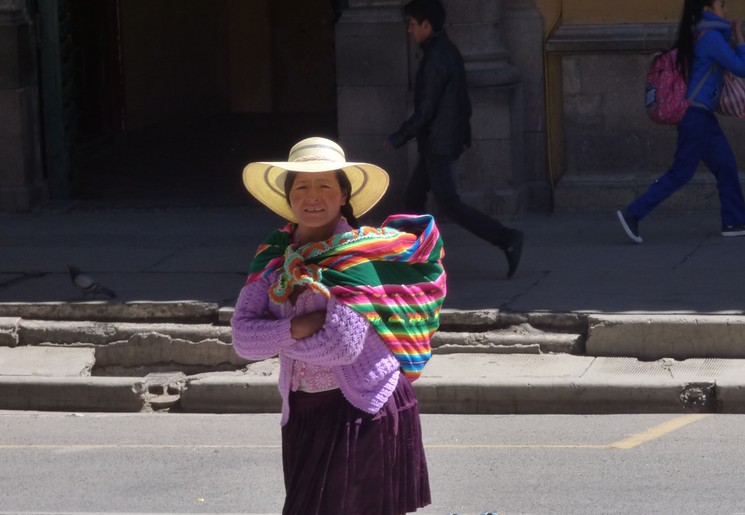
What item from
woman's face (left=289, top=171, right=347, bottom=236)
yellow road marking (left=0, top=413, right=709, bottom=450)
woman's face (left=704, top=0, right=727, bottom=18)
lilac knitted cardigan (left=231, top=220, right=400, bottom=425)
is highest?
woman's face (left=704, top=0, right=727, bottom=18)

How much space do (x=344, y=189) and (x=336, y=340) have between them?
53 centimetres

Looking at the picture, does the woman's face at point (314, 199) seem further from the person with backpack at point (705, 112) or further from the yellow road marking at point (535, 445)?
the person with backpack at point (705, 112)

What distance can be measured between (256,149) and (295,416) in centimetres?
1360

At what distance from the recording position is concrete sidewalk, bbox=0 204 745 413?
8.45 meters

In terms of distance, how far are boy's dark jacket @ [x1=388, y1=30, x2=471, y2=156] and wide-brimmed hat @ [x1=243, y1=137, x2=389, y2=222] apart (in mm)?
5572

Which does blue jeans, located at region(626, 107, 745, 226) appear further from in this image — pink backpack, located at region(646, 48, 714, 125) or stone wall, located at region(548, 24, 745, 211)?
stone wall, located at region(548, 24, 745, 211)

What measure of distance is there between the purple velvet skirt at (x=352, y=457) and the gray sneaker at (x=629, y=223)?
7207mm

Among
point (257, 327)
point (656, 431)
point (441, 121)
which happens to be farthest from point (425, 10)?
point (257, 327)

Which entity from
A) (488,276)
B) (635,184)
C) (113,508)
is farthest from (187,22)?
(113,508)

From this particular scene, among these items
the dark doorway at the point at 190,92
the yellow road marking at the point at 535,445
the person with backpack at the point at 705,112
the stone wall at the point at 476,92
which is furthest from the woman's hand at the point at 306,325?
the dark doorway at the point at 190,92

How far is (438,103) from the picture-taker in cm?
1070

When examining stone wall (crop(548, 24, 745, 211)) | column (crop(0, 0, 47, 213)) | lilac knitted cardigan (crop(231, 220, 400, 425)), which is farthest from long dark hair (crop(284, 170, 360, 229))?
column (crop(0, 0, 47, 213))

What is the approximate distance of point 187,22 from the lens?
71.8 feet

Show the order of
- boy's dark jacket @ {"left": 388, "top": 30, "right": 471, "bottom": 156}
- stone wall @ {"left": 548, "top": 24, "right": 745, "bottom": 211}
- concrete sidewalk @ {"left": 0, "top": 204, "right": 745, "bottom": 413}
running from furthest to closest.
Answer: stone wall @ {"left": 548, "top": 24, "right": 745, "bottom": 211}
boy's dark jacket @ {"left": 388, "top": 30, "right": 471, "bottom": 156}
concrete sidewalk @ {"left": 0, "top": 204, "right": 745, "bottom": 413}
